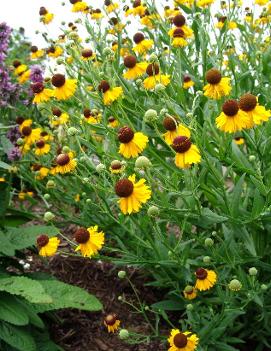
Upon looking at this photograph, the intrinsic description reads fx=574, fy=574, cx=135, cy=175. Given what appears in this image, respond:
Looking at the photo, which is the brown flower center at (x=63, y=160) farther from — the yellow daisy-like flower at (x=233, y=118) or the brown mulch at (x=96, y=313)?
the brown mulch at (x=96, y=313)

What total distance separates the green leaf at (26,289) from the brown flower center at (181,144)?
0.80 m

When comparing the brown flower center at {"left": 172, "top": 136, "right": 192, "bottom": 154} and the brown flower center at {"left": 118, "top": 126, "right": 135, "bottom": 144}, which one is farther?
the brown flower center at {"left": 118, "top": 126, "right": 135, "bottom": 144}

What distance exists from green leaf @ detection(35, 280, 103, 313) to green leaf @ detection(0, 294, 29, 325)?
135mm

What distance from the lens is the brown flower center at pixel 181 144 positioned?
77.4 inches

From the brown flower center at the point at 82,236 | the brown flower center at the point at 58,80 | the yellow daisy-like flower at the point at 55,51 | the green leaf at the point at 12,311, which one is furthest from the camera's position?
the yellow daisy-like flower at the point at 55,51

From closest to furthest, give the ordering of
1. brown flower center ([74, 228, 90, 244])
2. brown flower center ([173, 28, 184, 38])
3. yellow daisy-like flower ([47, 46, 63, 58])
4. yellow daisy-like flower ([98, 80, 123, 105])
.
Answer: brown flower center ([74, 228, 90, 244]) → yellow daisy-like flower ([98, 80, 123, 105]) → brown flower center ([173, 28, 184, 38]) → yellow daisy-like flower ([47, 46, 63, 58])

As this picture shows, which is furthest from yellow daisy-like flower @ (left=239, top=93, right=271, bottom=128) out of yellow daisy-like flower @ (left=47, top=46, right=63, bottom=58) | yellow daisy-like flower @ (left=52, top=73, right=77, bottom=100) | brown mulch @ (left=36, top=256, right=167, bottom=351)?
yellow daisy-like flower @ (left=47, top=46, right=63, bottom=58)

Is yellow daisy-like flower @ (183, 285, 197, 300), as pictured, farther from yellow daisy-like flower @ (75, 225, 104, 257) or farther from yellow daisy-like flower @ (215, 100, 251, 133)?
yellow daisy-like flower @ (215, 100, 251, 133)

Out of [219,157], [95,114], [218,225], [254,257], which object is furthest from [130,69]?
[254,257]

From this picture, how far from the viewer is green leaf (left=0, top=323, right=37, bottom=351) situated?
2.41m

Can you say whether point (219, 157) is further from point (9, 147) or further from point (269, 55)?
point (9, 147)

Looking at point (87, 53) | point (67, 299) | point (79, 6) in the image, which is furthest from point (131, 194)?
point (79, 6)

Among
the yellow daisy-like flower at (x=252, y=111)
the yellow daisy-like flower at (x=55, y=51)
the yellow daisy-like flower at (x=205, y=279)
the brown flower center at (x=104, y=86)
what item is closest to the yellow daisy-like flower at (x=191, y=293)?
the yellow daisy-like flower at (x=205, y=279)

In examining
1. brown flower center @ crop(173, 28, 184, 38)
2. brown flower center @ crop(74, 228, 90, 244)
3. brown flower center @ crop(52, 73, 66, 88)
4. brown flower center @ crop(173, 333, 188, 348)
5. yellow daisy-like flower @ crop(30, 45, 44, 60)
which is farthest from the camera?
yellow daisy-like flower @ crop(30, 45, 44, 60)
